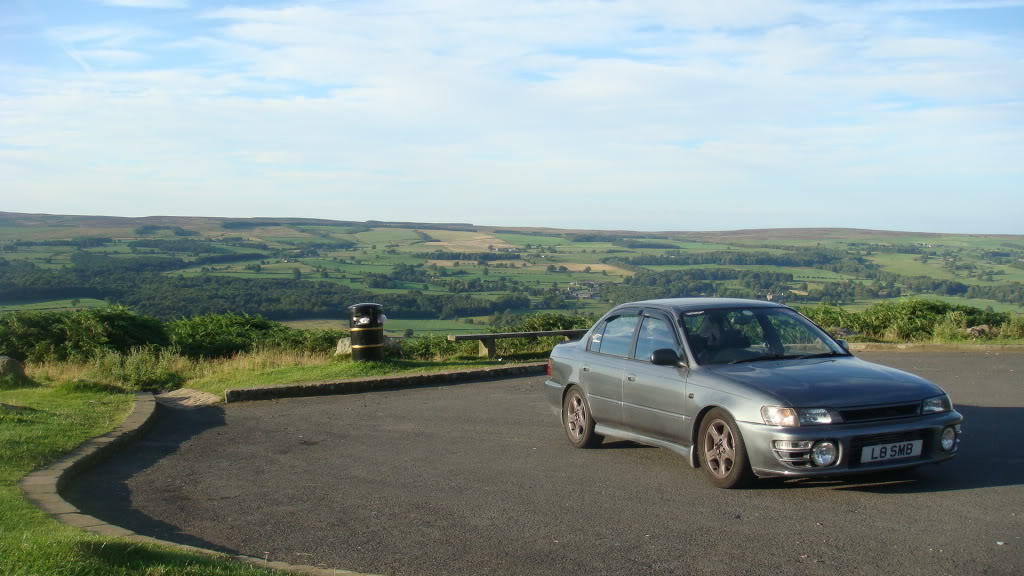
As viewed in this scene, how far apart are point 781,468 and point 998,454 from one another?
280cm

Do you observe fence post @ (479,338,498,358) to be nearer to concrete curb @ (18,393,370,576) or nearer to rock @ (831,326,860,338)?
rock @ (831,326,860,338)

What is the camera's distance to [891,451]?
7.21 metres

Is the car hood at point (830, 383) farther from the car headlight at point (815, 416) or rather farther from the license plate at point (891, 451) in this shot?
the license plate at point (891, 451)

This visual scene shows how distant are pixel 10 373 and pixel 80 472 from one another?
7.65 meters

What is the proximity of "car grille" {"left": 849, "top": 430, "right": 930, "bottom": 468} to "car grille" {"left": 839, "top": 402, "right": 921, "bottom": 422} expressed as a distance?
0.48 ft

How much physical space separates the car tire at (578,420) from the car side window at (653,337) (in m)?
0.94

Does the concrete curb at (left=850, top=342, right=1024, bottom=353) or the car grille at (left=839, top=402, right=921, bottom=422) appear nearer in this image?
the car grille at (left=839, top=402, right=921, bottom=422)

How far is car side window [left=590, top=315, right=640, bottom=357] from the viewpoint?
9461 millimetres

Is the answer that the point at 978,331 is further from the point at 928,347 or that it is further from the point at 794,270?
the point at 794,270

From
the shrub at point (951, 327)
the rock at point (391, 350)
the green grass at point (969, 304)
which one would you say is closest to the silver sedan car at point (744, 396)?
the rock at point (391, 350)

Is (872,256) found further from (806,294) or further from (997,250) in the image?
(806,294)

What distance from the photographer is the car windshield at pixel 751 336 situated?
8.49 meters

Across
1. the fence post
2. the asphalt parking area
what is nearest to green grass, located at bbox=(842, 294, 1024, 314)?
the fence post

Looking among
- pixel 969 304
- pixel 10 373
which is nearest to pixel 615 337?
pixel 10 373
